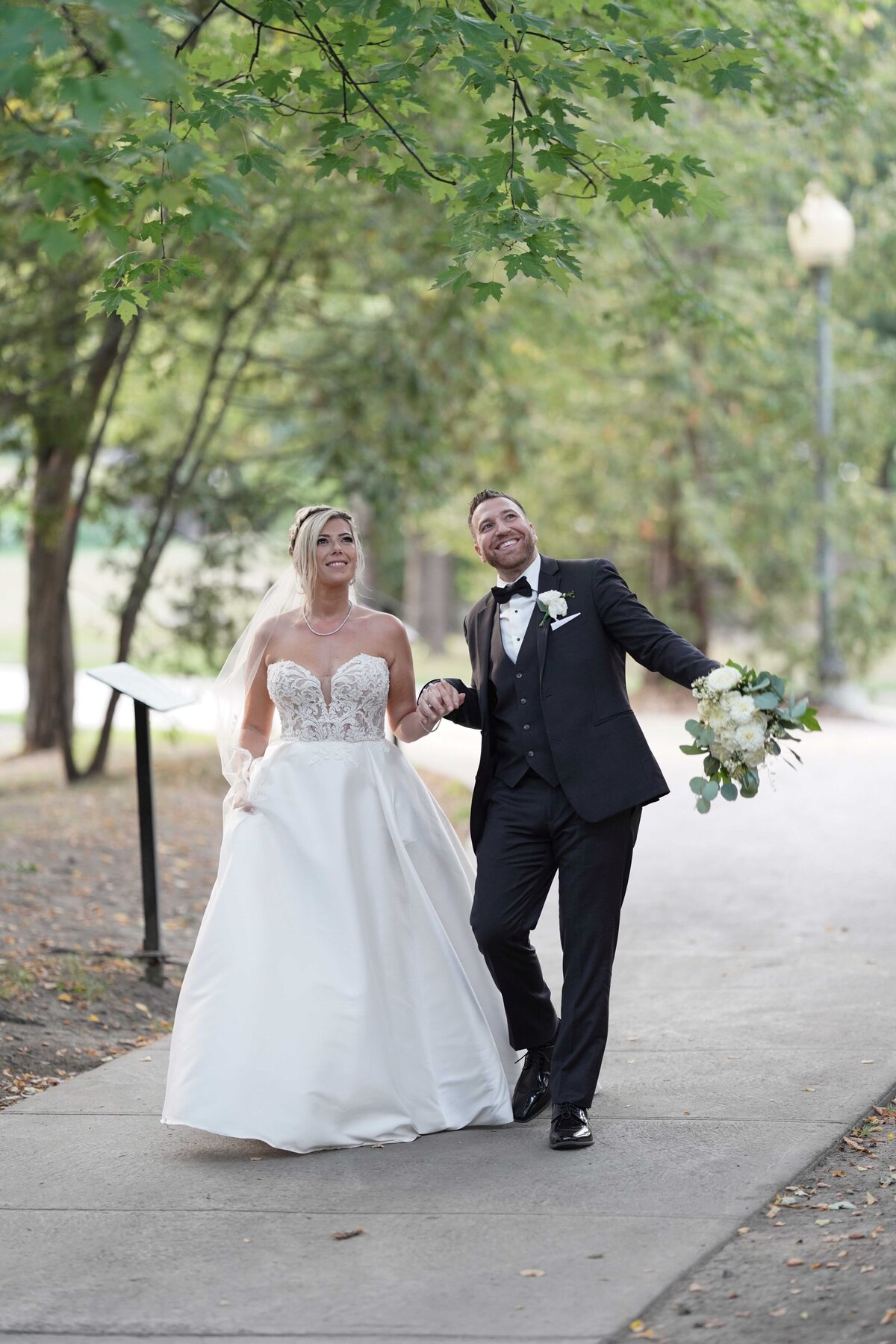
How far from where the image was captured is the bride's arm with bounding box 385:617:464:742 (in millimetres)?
Result: 6066

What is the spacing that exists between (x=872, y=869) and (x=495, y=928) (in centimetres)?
546

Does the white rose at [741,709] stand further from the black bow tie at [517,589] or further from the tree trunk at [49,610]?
the tree trunk at [49,610]

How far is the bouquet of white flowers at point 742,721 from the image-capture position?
16.6ft

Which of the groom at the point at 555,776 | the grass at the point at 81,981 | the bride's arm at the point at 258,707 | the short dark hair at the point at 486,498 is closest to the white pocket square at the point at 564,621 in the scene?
Result: the groom at the point at 555,776

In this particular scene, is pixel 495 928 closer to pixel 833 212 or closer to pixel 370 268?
pixel 370 268

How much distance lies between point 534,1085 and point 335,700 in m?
1.55

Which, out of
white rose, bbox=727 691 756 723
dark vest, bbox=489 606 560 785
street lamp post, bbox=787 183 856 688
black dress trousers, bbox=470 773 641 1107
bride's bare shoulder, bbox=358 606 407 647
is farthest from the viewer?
street lamp post, bbox=787 183 856 688

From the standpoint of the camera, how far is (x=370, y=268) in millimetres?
15547

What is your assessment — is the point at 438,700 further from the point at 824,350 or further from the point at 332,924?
the point at 824,350

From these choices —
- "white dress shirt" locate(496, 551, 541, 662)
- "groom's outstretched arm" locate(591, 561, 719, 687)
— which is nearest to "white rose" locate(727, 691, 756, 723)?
"groom's outstretched arm" locate(591, 561, 719, 687)

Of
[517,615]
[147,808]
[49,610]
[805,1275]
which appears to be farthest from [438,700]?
[49,610]

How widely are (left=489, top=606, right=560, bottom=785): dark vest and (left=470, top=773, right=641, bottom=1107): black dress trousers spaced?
58 millimetres

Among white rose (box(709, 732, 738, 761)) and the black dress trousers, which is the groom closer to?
the black dress trousers

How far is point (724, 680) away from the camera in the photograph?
16.8 feet
